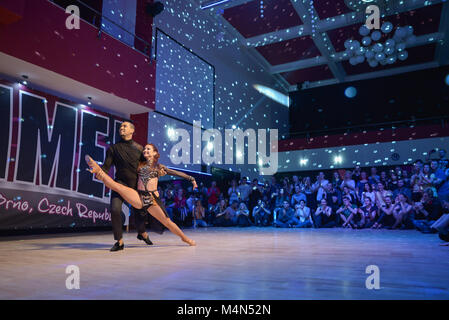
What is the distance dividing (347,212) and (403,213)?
3.48ft

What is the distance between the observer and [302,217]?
7.44 m

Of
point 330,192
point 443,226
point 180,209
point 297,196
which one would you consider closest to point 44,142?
point 180,209

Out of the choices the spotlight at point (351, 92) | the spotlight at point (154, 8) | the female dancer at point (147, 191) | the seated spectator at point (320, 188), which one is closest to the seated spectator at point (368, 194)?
the seated spectator at point (320, 188)

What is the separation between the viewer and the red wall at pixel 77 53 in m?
4.44

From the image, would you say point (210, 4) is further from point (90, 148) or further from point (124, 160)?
point (124, 160)

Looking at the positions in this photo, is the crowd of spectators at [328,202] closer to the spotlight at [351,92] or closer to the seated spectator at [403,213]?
the seated spectator at [403,213]

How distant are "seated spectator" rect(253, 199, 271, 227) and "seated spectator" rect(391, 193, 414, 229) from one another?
285cm

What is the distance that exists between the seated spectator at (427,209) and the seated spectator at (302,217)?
210 centimetres

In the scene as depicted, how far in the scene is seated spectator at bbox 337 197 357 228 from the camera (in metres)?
6.84

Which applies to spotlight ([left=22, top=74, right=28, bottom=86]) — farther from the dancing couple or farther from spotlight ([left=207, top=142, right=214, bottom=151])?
spotlight ([left=207, top=142, right=214, bottom=151])

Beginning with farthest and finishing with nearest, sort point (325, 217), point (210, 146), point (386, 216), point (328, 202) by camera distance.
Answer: point (210, 146), point (328, 202), point (325, 217), point (386, 216)
